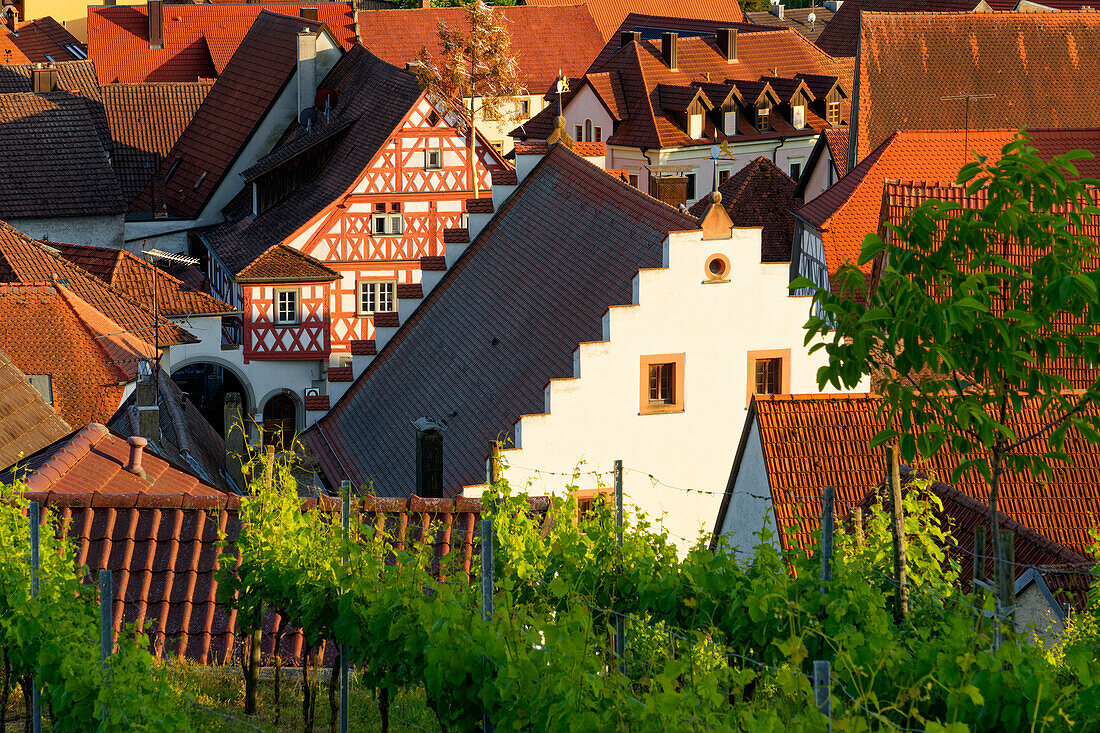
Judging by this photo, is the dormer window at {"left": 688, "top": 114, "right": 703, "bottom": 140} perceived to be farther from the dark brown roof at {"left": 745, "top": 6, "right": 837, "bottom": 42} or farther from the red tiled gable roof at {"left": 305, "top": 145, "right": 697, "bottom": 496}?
the dark brown roof at {"left": 745, "top": 6, "right": 837, "bottom": 42}

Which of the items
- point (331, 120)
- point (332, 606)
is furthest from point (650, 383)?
point (331, 120)

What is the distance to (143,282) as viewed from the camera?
3716 cm

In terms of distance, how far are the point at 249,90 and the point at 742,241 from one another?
3303 centimetres

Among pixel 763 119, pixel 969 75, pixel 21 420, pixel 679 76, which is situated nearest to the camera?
pixel 21 420

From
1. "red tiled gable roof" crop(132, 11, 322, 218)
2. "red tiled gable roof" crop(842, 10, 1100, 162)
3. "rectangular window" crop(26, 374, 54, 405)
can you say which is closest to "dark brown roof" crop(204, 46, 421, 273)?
"red tiled gable roof" crop(132, 11, 322, 218)

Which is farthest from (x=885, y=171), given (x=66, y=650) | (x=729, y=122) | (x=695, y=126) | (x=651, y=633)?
(x=66, y=650)

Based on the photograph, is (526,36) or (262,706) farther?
(526,36)

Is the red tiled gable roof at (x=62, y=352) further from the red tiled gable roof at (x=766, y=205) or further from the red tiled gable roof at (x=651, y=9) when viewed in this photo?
the red tiled gable roof at (x=651, y=9)

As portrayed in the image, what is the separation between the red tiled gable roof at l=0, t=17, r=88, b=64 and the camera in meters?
70.9

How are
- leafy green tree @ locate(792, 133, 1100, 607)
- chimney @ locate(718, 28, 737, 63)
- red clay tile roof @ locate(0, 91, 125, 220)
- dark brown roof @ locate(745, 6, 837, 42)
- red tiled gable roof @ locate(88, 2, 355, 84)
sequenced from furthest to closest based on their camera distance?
dark brown roof @ locate(745, 6, 837, 42) < red tiled gable roof @ locate(88, 2, 355, 84) < chimney @ locate(718, 28, 737, 63) < red clay tile roof @ locate(0, 91, 125, 220) < leafy green tree @ locate(792, 133, 1100, 607)

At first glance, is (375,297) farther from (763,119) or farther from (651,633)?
(651,633)

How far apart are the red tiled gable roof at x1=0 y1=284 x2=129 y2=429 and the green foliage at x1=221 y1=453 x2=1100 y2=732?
16761 millimetres

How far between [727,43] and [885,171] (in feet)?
98.5

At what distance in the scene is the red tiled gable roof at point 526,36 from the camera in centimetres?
6612
